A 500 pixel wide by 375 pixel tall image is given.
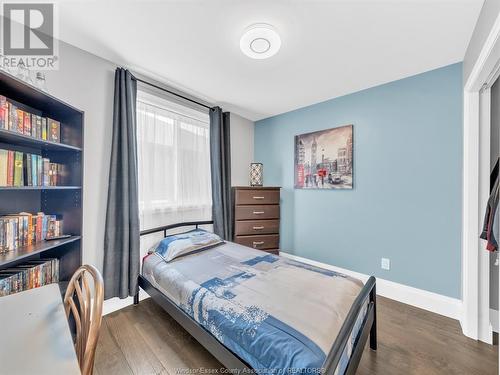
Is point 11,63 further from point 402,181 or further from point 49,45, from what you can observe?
point 402,181

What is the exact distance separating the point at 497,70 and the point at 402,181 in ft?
3.91

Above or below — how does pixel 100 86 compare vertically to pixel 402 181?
above

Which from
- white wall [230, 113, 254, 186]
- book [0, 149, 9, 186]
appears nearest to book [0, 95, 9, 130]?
book [0, 149, 9, 186]

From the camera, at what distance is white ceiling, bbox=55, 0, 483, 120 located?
4.98ft

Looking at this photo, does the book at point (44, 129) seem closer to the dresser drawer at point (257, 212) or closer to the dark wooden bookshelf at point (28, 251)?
the dark wooden bookshelf at point (28, 251)

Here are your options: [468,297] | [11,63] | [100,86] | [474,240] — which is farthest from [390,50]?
[11,63]

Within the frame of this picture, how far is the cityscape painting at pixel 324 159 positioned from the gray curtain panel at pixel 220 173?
3.62 ft

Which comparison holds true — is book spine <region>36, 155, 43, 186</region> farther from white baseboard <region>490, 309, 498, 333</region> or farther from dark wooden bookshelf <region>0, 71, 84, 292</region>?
white baseboard <region>490, 309, 498, 333</region>

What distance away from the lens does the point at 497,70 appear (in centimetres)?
153

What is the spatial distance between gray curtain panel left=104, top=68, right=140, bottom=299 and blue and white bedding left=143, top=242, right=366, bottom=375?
0.21m

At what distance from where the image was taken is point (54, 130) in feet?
5.42

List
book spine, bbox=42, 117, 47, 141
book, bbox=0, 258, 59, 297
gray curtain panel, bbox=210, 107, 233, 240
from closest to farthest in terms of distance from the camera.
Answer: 1. book, bbox=0, 258, 59, 297
2. book spine, bbox=42, 117, 47, 141
3. gray curtain panel, bbox=210, 107, 233, 240

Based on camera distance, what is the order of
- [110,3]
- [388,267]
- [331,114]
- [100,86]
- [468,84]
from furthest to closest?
[331,114]
[388,267]
[100,86]
[468,84]
[110,3]

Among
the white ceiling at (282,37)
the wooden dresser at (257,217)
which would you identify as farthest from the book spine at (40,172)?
the wooden dresser at (257,217)
